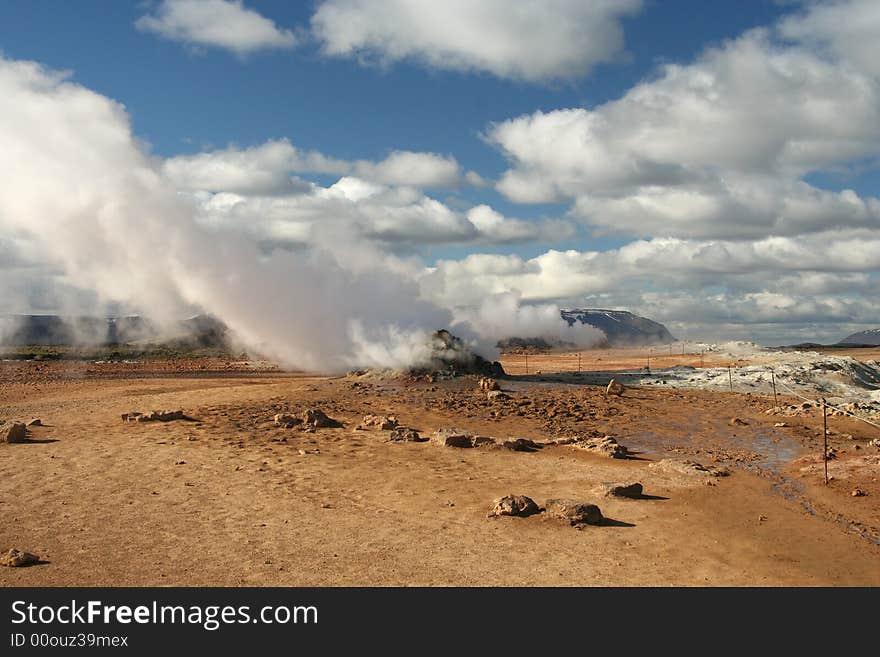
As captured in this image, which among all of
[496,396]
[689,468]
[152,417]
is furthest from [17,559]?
[496,396]

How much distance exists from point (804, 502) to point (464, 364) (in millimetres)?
22112

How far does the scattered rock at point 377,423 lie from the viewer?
22203 millimetres

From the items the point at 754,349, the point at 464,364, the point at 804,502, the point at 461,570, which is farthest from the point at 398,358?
the point at 754,349

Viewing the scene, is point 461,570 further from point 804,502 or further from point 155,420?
point 155,420

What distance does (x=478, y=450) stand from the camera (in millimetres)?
19453

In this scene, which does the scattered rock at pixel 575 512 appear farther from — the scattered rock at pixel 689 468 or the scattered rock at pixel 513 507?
the scattered rock at pixel 689 468

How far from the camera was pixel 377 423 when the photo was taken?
74.4ft

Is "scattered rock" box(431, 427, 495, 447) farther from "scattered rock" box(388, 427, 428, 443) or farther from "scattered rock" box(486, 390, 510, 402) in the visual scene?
"scattered rock" box(486, 390, 510, 402)

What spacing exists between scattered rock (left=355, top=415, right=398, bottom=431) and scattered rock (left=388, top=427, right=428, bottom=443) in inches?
47.7

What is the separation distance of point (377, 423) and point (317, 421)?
194cm

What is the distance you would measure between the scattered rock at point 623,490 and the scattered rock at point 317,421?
10234mm

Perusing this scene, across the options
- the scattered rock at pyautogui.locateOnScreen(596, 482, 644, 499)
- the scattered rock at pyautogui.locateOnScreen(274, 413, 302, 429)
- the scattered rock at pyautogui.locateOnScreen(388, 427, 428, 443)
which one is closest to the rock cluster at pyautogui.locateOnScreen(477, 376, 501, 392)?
the scattered rock at pyautogui.locateOnScreen(388, 427, 428, 443)

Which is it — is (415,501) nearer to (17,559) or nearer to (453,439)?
(453,439)

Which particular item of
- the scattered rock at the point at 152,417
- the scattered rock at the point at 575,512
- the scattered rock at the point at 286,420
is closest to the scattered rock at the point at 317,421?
the scattered rock at the point at 286,420
